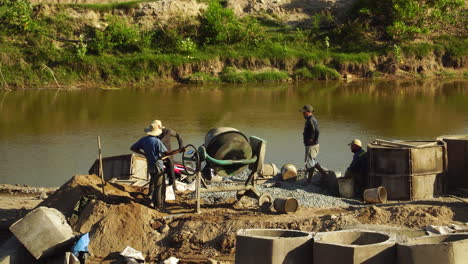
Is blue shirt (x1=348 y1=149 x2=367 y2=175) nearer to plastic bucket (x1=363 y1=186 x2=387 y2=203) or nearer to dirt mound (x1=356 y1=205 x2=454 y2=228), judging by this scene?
plastic bucket (x1=363 y1=186 x2=387 y2=203)

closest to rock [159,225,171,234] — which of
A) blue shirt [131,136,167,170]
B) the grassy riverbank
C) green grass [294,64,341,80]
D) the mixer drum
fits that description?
blue shirt [131,136,167,170]

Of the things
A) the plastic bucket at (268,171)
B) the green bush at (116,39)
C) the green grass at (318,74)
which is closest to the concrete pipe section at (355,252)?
the plastic bucket at (268,171)

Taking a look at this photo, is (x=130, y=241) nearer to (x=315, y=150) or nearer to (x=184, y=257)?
(x=184, y=257)

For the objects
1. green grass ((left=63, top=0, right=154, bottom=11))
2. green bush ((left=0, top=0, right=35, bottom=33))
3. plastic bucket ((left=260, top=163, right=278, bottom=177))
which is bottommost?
plastic bucket ((left=260, top=163, right=278, bottom=177))

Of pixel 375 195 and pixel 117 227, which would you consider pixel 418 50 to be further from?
pixel 117 227

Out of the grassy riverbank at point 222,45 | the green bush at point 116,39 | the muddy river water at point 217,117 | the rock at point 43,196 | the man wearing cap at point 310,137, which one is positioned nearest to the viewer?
the rock at point 43,196

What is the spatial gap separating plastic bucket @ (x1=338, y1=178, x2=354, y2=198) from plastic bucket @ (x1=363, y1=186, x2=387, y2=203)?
689mm

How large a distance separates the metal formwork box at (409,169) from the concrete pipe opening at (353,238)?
4462mm

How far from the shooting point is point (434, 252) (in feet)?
29.5

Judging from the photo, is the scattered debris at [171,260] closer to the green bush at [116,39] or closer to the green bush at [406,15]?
the green bush at [116,39]

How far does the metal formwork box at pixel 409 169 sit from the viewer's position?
14.0m

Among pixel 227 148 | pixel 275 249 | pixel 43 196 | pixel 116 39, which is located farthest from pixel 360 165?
pixel 116 39

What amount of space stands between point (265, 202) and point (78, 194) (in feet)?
10.8

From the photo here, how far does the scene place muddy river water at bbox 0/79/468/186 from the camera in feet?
66.6
